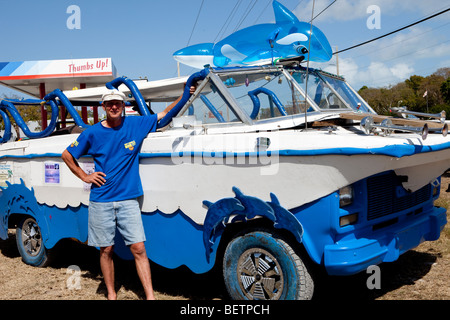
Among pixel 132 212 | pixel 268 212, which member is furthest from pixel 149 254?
pixel 268 212

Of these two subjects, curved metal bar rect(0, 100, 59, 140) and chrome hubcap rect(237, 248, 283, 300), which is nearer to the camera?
chrome hubcap rect(237, 248, 283, 300)

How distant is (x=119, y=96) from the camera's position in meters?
3.72

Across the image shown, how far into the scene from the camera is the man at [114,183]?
3641 millimetres

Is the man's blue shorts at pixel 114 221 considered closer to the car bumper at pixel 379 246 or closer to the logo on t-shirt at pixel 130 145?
the logo on t-shirt at pixel 130 145

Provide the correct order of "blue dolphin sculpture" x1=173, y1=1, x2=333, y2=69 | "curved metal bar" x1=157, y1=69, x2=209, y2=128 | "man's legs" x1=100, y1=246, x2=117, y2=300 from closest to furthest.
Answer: "man's legs" x1=100, y1=246, x2=117, y2=300
"curved metal bar" x1=157, y1=69, x2=209, y2=128
"blue dolphin sculpture" x1=173, y1=1, x2=333, y2=69

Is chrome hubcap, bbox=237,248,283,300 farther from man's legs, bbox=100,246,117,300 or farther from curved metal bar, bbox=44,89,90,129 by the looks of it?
curved metal bar, bbox=44,89,90,129

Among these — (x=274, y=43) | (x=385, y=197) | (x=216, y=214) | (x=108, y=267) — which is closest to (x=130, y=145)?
(x=216, y=214)

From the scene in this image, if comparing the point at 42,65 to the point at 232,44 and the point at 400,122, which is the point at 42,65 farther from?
the point at 400,122

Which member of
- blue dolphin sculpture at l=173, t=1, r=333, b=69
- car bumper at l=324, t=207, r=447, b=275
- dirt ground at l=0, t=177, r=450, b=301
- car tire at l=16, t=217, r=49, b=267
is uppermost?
blue dolphin sculpture at l=173, t=1, r=333, b=69

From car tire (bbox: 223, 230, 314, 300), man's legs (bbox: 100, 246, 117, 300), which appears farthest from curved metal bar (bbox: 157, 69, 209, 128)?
car tire (bbox: 223, 230, 314, 300)

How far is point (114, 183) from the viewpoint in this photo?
11.9 feet

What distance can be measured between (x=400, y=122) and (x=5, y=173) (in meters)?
4.56

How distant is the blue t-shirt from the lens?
11.9ft

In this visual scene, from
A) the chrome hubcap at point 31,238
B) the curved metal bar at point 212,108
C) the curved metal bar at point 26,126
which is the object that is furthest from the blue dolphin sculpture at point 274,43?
the chrome hubcap at point 31,238
